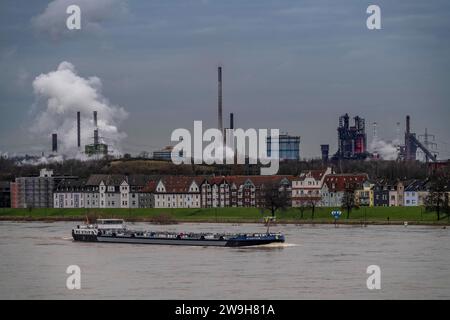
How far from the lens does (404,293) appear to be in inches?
1063

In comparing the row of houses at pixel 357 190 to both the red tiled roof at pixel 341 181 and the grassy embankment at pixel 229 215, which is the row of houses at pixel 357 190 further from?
the grassy embankment at pixel 229 215

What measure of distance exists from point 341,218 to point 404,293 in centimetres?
3427

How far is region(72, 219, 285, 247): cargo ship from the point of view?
42969mm

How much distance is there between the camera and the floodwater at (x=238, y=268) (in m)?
27.4

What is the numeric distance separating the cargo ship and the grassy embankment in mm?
13381

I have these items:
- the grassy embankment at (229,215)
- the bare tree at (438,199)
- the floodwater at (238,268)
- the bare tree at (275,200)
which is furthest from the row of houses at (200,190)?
the floodwater at (238,268)

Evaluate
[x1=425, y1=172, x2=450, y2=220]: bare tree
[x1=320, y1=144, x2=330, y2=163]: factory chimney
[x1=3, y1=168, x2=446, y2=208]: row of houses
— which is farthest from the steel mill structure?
[x1=425, y1=172, x2=450, y2=220]: bare tree

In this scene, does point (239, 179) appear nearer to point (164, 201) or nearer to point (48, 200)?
point (164, 201)

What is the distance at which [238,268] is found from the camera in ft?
109

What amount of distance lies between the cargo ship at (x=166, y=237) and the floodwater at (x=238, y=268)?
28.5 inches

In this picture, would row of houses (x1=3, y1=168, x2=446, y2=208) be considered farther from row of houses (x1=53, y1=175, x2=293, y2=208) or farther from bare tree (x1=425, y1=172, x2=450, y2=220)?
bare tree (x1=425, y1=172, x2=450, y2=220)

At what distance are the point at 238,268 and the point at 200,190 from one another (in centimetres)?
4309

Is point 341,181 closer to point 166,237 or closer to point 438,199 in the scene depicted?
point 438,199
